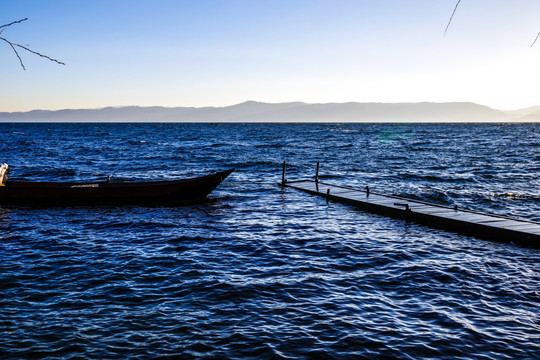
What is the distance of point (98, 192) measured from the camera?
78.1 ft

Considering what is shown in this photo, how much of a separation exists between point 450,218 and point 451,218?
0.13 feet

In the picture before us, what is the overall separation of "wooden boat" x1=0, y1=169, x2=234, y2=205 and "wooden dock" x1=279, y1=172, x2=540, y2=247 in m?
8.89

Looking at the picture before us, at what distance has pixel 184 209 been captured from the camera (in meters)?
23.2

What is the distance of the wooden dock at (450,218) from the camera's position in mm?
15719

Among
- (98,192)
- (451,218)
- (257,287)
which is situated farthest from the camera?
(98,192)

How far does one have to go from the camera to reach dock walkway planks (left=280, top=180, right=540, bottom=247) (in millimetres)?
15711

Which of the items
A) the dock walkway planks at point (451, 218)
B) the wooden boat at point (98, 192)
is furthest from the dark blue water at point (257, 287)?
the wooden boat at point (98, 192)

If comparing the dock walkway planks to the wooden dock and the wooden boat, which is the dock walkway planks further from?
the wooden boat

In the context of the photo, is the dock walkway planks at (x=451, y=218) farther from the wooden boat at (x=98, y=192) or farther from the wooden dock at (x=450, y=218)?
the wooden boat at (x=98, y=192)

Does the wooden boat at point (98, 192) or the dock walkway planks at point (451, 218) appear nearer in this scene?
the dock walkway planks at point (451, 218)

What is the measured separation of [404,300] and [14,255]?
40.4 feet

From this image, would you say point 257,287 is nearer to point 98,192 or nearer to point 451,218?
point 451,218

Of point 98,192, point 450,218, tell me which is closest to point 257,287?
point 450,218

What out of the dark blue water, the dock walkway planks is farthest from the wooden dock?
the dark blue water
